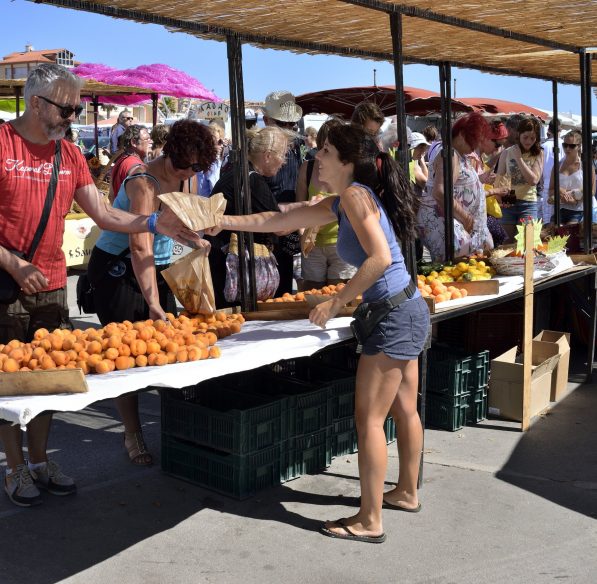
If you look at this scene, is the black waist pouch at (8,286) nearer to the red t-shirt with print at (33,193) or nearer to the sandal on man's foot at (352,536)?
the red t-shirt with print at (33,193)

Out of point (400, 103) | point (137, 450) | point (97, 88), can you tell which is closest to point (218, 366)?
point (137, 450)

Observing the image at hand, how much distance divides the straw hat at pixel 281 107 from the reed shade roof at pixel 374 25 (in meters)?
0.70

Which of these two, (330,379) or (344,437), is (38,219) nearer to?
(330,379)

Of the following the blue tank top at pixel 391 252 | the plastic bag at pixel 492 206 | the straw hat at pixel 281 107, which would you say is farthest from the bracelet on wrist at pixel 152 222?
the plastic bag at pixel 492 206

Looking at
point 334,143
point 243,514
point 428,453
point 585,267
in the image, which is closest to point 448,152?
point 585,267

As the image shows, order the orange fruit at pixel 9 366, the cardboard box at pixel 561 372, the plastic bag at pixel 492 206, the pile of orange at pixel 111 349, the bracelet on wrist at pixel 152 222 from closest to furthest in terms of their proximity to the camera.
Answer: the orange fruit at pixel 9 366 → the pile of orange at pixel 111 349 → the bracelet on wrist at pixel 152 222 → the cardboard box at pixel 561 372 → the plastic bag at pixel 492 206

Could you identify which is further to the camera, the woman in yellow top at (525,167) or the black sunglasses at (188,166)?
the woman in yellow top at (525,167)

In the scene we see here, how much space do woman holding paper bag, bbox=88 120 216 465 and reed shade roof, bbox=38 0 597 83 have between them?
1.84 ft

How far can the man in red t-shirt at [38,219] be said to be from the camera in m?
3.63

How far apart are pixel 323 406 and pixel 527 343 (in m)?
1.53

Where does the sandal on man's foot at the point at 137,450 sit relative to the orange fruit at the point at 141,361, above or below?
below

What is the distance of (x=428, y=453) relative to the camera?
16.6 feet

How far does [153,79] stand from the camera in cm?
1456

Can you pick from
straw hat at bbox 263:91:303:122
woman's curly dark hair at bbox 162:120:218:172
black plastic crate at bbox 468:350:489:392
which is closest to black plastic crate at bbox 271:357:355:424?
black plastic crate at bbox 468:350:489:392
